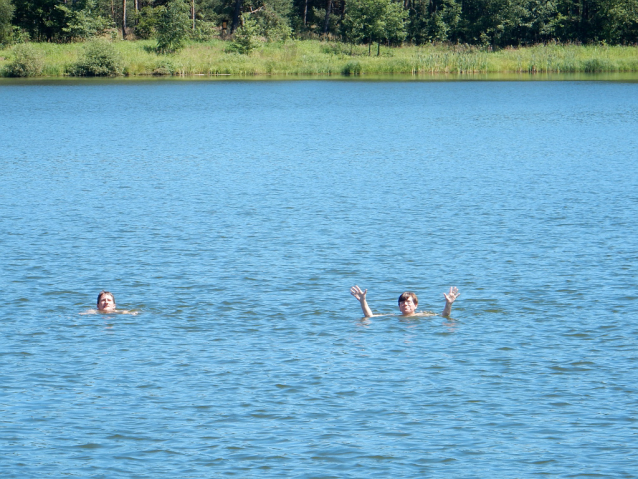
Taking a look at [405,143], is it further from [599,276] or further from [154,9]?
[154,9]

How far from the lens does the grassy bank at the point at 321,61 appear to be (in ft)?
317

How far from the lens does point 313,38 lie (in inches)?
4409

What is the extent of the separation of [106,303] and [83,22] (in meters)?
89.3

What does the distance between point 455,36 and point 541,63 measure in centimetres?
2020

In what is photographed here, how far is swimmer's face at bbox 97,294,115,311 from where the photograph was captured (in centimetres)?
1778

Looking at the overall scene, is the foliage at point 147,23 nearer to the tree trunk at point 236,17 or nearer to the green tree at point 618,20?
the tree trunk at point 236,17

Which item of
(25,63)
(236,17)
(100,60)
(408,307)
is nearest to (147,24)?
(236,17)


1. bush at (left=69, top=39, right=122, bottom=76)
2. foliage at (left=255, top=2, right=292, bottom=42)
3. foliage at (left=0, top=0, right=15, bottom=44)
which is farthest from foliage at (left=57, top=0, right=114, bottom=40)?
foliage at (left=255, top=2, right=292, bottom=42)

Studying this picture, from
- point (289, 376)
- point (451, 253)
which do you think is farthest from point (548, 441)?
point (451, 253)

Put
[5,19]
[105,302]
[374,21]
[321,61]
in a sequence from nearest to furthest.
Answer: [105,302]
[5,19]
[321,61]
[374,21]

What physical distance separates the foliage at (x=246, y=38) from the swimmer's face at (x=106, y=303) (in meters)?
82.5

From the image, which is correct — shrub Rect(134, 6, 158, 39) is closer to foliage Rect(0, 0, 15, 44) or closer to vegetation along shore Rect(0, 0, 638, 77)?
vegetation along shore Rect(0, 0, 638, 77)

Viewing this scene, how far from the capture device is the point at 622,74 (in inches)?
3772

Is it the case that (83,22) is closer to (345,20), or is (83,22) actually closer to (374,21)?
(345,20)
